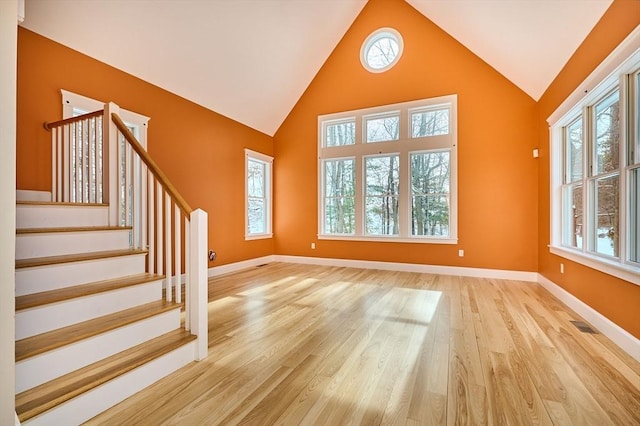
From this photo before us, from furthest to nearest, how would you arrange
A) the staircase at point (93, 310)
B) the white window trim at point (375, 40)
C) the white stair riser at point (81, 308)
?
the white window trim at point (375, 40) < the white stair riser at point (81, 308) < the staircase at point (93, 310)

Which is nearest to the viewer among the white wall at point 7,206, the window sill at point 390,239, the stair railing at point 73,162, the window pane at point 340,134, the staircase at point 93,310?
the white wall at point 7,206

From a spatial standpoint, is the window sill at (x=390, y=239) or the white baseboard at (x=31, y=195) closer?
the white baseboard at (x=31, y=195)

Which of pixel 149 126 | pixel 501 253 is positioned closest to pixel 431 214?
pixel 501 253

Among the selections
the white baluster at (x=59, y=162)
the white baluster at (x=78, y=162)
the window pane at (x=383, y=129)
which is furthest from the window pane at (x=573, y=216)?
the white baluster at (x=59, y=162)

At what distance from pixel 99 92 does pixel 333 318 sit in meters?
3.75

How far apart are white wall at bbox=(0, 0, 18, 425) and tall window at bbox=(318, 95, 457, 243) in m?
4.96

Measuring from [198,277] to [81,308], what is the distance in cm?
68

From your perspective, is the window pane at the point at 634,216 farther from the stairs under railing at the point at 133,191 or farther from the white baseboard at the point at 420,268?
the stairs under railing at the point at 133,191

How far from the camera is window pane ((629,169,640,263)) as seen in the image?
2.18 metres

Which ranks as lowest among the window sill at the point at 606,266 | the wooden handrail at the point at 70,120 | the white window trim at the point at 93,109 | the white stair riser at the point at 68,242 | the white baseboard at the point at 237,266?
the white baseboard at the point at 237,266

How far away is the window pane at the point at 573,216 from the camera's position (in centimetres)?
326

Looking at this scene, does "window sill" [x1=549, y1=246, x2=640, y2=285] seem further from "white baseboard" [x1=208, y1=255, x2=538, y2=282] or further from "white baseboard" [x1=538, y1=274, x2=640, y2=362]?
"white baseboard" [x1=208, y1=255, x2=538, y2=282]

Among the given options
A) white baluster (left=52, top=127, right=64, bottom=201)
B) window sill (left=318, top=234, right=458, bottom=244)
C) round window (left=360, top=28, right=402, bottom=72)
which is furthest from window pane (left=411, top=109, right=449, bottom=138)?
white baluster (left=52, top=127, right=64, bottom=201)

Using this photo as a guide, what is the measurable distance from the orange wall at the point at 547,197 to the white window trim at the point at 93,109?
16.3 ft
